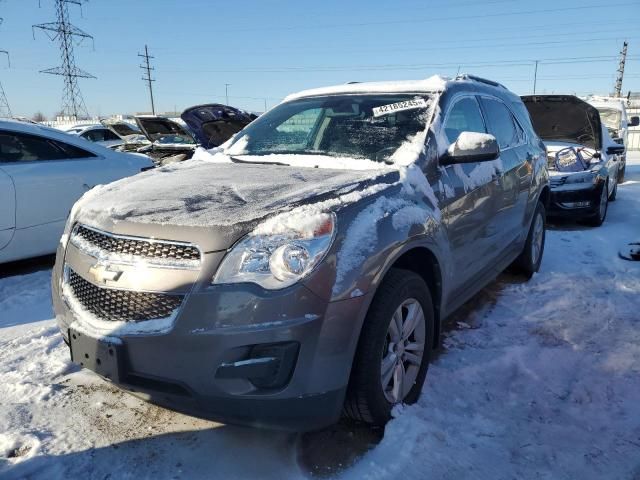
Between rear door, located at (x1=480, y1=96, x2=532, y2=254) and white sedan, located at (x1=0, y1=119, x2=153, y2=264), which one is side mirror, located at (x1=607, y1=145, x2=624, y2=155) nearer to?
rear door, located at (x1=480, y1=96, x2=532, y2=254)

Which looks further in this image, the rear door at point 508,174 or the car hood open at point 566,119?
the car hood open at point 566,119

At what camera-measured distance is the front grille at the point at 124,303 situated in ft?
6.81

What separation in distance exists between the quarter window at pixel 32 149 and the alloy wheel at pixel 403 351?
4026 mm

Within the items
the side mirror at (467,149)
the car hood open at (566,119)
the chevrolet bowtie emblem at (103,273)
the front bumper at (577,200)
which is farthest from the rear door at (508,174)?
the car hood open at (566,119)

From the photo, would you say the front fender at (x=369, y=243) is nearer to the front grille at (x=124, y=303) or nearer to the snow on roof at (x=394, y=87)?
the front grille at (x=124, y=303)

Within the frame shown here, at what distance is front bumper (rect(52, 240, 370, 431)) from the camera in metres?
2.00

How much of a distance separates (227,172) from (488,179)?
177cm

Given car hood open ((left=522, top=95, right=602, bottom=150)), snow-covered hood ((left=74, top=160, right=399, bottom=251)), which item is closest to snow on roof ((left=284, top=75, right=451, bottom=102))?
snow-covered hood ((left=74, top=160, right=399, bottom=251))

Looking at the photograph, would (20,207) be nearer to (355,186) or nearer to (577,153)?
(355,186)

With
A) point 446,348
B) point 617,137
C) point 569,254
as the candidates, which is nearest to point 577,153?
point 569,254

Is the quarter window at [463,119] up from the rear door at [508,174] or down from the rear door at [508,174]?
up

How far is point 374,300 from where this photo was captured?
2.34m

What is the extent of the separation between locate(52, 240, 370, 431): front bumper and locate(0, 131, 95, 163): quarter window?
11.6ft

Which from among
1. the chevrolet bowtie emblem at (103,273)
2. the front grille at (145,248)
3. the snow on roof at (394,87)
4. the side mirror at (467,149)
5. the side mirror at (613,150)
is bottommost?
the side mirror at (613,150)
